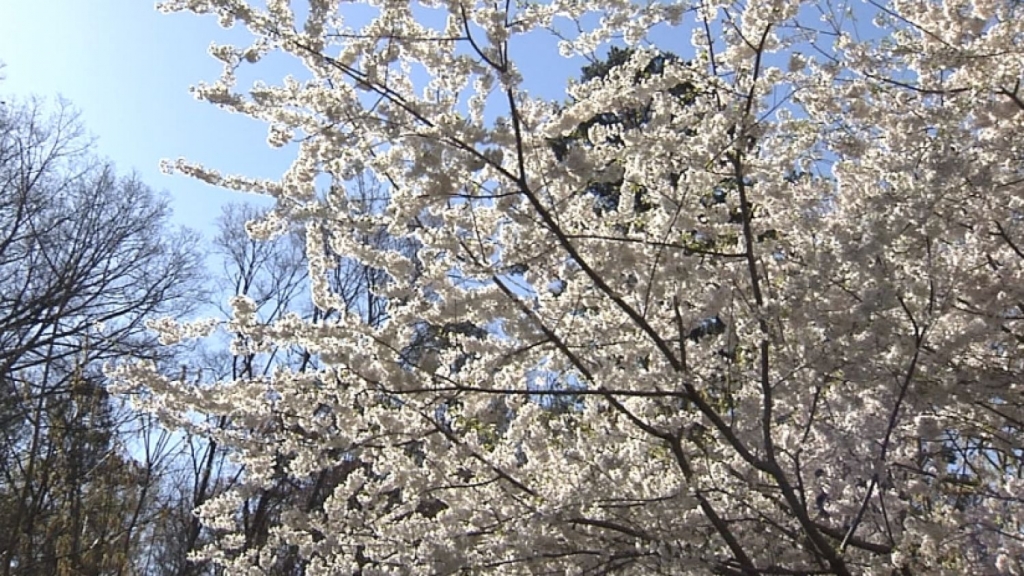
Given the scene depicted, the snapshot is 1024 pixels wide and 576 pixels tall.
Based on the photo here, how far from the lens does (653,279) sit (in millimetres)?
3686

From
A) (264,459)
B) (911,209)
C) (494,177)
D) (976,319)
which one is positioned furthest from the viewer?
(264,459)

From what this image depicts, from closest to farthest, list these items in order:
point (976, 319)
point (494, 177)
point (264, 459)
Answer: point (976, 319)
point (494, 177)
point (264, 459)

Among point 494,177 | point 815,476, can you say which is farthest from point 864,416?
point 494,177

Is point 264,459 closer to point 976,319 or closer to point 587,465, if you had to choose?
→ point 587,465

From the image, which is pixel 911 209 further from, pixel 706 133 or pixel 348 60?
pixel 348 60

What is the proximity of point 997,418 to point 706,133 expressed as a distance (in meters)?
1.83

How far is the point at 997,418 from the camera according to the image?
371 centimetres

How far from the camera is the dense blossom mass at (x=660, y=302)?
3.36 meters

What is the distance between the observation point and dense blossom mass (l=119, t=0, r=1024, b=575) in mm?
3357

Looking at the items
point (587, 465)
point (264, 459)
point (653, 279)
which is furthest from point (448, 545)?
point (653, 279)

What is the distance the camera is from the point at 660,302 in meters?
4.35

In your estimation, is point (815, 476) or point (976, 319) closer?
point (976, 319)

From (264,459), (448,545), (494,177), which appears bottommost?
(448,545)

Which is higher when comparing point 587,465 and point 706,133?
point 706,133
